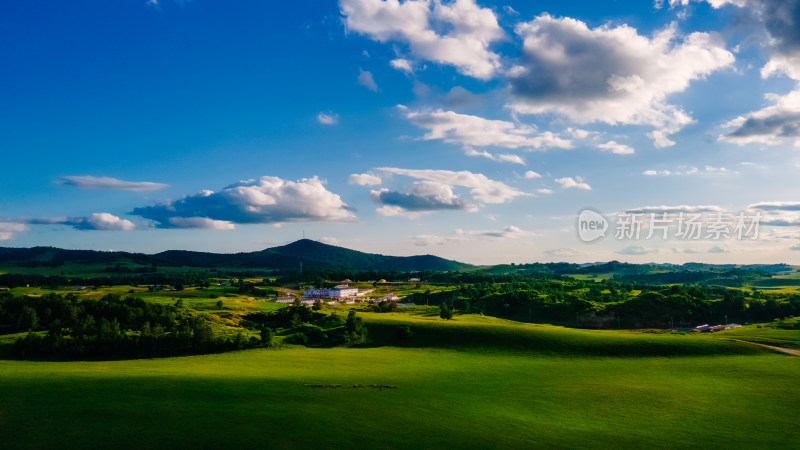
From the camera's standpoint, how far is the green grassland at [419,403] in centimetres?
3152

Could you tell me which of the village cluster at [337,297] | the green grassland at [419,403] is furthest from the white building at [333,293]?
the green grassland at [419,403]

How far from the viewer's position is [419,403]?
41.4 metres

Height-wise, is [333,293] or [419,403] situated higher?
[419,403]

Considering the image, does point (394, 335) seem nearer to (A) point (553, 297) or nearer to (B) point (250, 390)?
(B) point (250, 390)

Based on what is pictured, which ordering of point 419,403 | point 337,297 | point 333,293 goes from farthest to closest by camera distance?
point 333,293 → point 337,297 → point 419,403

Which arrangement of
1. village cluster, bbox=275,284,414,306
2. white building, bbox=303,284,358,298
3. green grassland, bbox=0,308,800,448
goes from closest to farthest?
green grassland, bbox=0,308,800,448, village cluster, bbox=275,284,414,306, white building, bbox=303,284,358,298

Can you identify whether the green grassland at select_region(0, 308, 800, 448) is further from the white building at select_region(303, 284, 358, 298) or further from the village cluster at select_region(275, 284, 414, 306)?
the white building at select_region(303, 284, 358, 298)

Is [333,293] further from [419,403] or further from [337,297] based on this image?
[419,403]

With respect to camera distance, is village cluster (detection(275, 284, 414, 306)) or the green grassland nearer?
the green grassland

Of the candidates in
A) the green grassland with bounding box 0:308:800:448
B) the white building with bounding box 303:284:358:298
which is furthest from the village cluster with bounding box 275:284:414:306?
the green grassland with bounding box 0:308:800:448

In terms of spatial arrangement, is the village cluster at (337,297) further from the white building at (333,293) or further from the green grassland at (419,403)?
the green grassland at (419,403)

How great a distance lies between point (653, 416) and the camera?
1586 inches

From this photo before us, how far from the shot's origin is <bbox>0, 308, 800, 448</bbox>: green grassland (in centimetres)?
3152

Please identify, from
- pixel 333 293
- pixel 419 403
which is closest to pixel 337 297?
pixel 333 293
